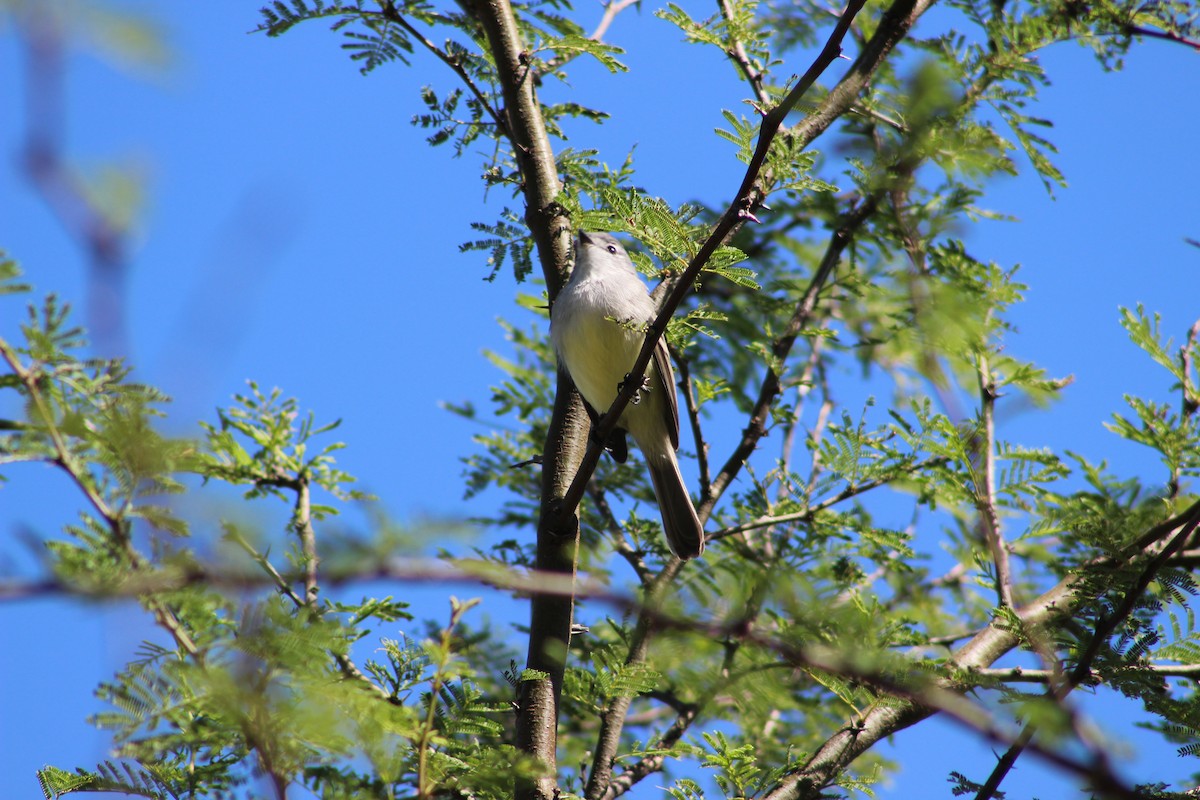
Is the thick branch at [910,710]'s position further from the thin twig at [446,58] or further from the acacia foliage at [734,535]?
the thin twig at [446,58]

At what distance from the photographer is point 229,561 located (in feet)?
4.46


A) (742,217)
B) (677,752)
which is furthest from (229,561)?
(677,752)

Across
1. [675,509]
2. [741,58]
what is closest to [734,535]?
[675,509]

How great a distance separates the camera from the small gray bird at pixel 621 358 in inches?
200

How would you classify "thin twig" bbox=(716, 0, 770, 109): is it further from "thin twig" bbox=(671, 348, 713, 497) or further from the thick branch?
the thick branch

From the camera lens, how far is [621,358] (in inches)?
215

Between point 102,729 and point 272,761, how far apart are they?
1.99 feet

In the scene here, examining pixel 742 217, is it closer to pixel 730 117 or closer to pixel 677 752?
pixel 730 117

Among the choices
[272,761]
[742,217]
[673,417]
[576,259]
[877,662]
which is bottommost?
[272,761]

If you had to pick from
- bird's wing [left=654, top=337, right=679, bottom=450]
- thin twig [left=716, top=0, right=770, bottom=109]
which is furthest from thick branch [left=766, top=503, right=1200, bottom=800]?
thin twig [left=716, top=0, right=770, bottom=109]

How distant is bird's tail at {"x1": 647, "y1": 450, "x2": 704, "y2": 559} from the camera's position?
4.94 metres

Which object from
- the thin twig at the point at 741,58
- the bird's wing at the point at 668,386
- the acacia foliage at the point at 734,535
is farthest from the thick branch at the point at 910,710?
the thin twig at the point at 741,58

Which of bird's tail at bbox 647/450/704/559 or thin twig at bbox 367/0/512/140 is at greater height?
thin twig at bbox 367/0/512/140

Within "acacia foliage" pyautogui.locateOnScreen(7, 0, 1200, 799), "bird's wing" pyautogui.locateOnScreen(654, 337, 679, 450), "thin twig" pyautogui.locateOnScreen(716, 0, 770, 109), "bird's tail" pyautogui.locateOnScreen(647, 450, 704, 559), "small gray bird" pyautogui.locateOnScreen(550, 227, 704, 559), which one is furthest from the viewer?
"bird's wing" pyautogui.locateOnScreen(654, 337, 679, 450)
